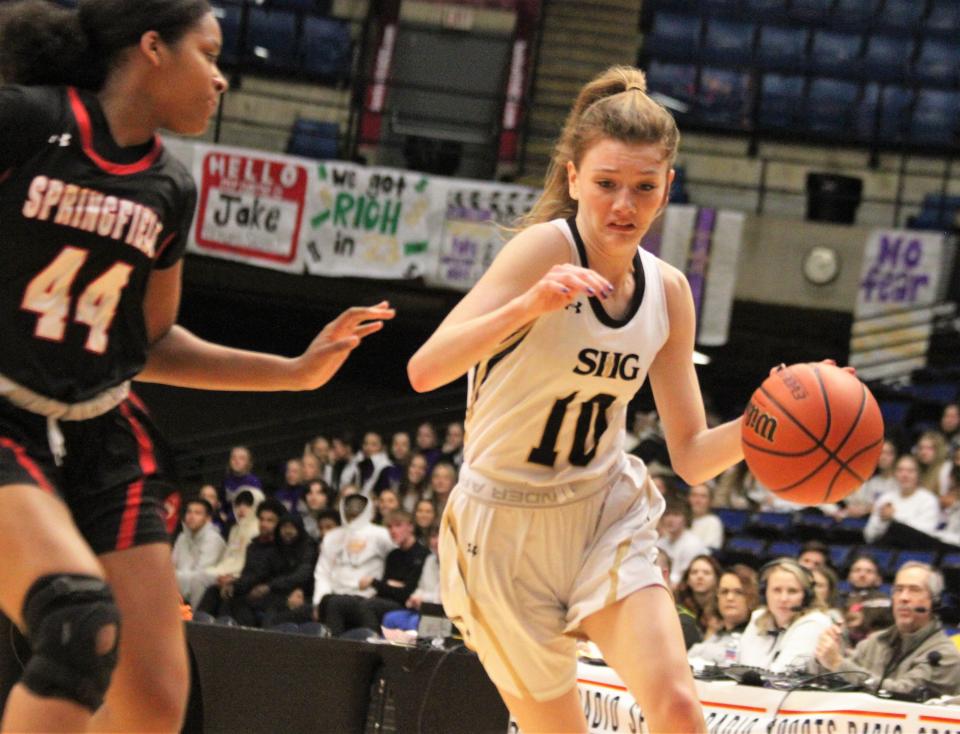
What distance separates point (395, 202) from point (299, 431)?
385 cm

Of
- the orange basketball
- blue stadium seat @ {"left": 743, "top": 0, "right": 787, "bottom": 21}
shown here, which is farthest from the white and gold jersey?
blue stadium seat @ {"left": 743, "top": 0, "right": 787, "bottom": 21}

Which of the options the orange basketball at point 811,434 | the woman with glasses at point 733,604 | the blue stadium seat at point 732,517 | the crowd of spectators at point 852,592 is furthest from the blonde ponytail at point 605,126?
the blue stadium seat at point 732,517

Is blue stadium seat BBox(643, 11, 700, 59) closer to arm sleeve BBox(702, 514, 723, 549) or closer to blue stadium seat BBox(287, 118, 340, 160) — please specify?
blue stadium seat BBox(287, 118, 340, 160)

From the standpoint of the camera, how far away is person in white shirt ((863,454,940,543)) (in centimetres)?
993

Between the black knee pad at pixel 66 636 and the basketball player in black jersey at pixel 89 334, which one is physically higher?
the basketball player in black jersey at pixel 89 334

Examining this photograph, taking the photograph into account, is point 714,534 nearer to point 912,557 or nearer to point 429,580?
point 912,557

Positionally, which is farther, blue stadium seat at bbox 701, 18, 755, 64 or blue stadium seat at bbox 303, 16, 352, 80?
blue stadium seat at bbox 701, 18, 755, 64

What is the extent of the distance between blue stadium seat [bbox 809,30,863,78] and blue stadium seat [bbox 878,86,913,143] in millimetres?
564

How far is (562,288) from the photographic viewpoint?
296 cm

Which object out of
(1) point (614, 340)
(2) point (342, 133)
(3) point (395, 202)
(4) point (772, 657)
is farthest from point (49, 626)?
(2) point (342, 133)

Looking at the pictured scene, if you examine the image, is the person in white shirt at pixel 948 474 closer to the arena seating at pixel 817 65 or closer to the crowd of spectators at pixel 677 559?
A: the crowd of spectators at pixel 677 559

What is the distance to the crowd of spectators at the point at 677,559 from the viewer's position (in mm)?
6680

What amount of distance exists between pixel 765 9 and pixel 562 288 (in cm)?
1534

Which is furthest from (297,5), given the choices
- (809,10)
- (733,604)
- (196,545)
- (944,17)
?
(733,604)
